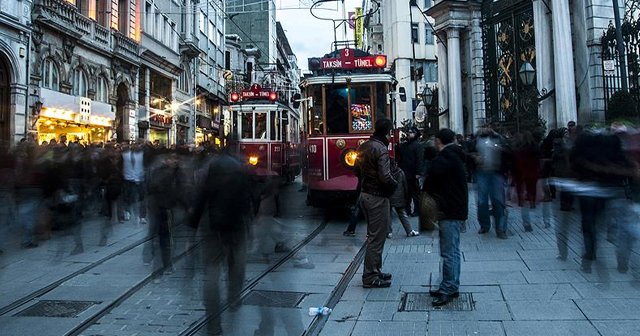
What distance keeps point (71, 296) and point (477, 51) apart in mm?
21471

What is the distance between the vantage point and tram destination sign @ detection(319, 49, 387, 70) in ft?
41.4

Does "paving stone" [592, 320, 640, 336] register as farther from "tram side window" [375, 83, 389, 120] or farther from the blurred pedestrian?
"tram side window" [375, 83, 389, 120]

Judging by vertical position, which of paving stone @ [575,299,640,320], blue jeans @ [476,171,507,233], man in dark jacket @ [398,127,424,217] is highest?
man in dark jacket @ [398,127,424,217]

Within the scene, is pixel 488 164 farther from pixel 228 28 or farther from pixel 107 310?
pixel 228 28

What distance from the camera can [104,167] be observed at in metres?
12.5

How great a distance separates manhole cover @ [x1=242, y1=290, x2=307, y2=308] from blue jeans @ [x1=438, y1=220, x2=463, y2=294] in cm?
176

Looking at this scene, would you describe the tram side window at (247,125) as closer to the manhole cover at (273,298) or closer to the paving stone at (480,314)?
the manhole cover at (273,298)

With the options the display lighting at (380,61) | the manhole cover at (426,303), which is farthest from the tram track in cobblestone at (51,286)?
the display lighting at (380,61)

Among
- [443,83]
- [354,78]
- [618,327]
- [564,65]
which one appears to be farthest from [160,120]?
[618,327]

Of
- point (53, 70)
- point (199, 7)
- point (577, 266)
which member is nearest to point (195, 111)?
point (199, 7)

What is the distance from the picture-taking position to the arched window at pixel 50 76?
2025cm

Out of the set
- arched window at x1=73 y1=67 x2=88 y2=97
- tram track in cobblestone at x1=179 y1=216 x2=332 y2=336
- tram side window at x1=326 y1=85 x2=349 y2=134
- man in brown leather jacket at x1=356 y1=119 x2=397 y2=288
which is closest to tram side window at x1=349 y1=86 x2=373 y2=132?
tram side window at x1=326 y1=85 x2=349 y2=134

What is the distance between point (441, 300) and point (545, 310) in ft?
3.54

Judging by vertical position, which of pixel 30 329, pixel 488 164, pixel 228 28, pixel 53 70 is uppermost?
pixel 228 28
